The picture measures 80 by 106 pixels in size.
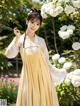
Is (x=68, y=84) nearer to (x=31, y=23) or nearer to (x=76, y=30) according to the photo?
(x=76, y=30)

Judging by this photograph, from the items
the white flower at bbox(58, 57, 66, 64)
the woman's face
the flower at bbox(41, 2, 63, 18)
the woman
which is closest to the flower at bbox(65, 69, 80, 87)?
the white flower at bbox(58, 57, 66, 64)

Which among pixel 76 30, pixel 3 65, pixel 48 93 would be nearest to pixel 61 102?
pixel 76 30

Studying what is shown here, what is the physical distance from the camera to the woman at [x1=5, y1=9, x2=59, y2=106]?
15.8 ft

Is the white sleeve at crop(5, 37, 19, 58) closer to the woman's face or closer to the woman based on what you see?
the woman

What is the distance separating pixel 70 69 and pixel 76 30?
2.48 ft

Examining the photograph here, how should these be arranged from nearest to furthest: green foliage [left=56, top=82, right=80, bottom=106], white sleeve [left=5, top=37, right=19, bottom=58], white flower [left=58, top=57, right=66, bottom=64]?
white sleeve [left=5, top=37, right=19, bottom=58] → white flower [left=58, top=57, right=66, bottom=64] → green foliage [left=56, top=82, right=80, bottom=106]

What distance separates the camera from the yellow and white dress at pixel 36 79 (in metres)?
4.81

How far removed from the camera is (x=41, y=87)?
193 inches

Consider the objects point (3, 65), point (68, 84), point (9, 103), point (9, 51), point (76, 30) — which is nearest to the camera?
point (9, 51)

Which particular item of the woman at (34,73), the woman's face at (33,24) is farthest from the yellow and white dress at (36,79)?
the woman's face at (33,24)

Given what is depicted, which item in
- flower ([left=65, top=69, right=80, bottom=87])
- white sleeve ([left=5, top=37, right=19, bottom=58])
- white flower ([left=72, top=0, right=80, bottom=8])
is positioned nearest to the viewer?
white sleeve ([left=5, top=37, right=19, bottom=58])

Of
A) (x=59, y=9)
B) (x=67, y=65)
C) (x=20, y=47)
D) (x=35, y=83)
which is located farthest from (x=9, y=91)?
(x=20, y=47)

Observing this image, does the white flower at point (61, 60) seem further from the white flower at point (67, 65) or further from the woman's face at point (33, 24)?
the woman's face at point (33, 24)

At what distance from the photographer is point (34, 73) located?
192 inches
